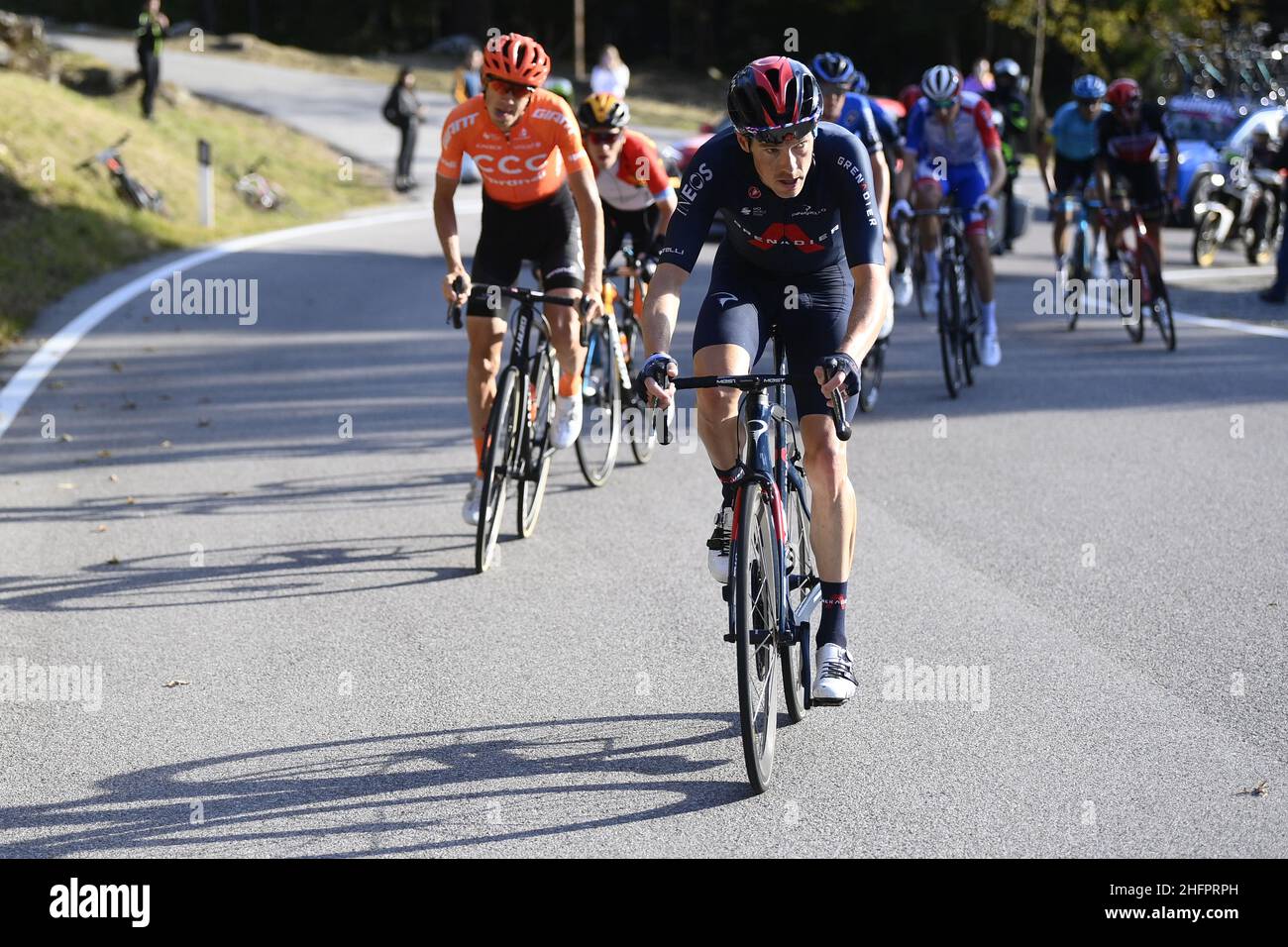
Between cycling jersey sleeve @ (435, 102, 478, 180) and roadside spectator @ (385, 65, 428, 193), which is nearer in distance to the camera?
cycling jersey sleeve @ (435, 102, 478, 180)

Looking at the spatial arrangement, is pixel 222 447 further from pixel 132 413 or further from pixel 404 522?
pixel 404 522

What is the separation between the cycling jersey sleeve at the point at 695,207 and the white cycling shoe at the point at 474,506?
7.49 ft

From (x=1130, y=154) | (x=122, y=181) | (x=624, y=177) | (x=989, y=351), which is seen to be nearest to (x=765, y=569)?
(x=624, y=177)

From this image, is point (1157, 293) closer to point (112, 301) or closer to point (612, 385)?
point (612, 385)

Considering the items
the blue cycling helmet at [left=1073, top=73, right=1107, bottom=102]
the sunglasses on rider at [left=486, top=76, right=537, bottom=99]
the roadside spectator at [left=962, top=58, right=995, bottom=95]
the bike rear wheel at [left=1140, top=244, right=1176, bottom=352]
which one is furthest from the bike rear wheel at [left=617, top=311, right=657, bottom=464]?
the roadside spectator at [left=962, top=58, right=995, bottom=95]

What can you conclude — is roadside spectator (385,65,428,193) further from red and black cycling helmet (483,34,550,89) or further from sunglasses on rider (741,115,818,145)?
sunglasses on rider (741,115,818,145)

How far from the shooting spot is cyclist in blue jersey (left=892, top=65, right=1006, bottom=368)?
11.9 m

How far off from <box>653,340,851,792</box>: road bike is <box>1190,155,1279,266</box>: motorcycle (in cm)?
1565

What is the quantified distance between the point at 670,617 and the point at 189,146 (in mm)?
20674

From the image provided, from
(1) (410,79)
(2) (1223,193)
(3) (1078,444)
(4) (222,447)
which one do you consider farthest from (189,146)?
(3) (1078,444)

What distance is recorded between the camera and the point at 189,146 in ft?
83.4

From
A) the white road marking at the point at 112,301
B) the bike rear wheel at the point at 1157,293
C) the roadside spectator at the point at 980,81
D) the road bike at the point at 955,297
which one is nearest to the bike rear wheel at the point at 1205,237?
the roadside spectator at the point at 980,81

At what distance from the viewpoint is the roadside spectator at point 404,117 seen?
1025 inches

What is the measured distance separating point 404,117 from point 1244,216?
12520 millimetres
